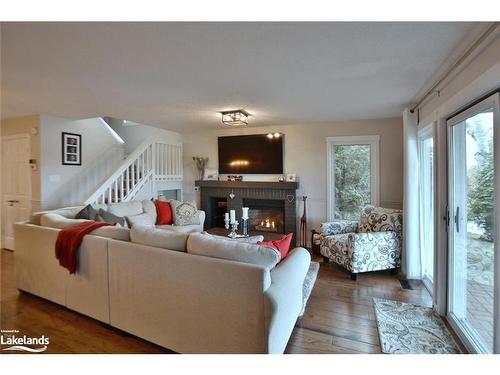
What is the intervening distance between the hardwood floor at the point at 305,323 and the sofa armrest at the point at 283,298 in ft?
1.09

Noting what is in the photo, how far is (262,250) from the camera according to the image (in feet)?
5.60

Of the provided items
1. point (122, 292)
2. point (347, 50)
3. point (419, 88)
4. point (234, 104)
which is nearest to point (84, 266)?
point (122, 292)

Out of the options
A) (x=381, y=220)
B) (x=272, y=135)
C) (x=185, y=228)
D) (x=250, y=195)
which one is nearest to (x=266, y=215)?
(x=250, y=195)

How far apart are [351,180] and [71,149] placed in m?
5.19

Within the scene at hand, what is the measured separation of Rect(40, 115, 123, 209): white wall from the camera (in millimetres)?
4215

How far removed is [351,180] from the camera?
4.67m

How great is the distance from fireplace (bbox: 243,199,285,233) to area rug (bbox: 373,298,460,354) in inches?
105

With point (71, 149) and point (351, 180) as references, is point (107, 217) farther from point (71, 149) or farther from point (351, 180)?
point (351, 180)

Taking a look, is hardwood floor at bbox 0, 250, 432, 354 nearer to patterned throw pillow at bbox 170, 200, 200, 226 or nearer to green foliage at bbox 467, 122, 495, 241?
green foliage at bbox 467, 122, 495, 241

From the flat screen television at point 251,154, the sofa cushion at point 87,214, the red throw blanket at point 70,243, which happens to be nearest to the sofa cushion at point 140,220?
the sofa cushion at point 87,214

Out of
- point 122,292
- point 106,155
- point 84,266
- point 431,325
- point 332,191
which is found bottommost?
point 431,325

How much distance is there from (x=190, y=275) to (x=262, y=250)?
0.55 m

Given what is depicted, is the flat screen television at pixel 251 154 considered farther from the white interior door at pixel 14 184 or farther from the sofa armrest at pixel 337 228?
the white interior door at pixel 14 184
